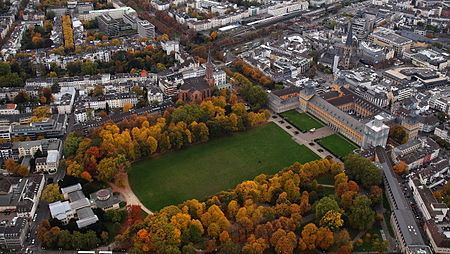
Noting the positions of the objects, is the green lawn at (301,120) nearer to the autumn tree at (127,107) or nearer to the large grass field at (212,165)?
the large grass field at (212,165)

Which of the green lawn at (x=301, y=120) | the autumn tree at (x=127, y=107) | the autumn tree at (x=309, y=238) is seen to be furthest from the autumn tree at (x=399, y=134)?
the autumn tree at (x=127, y=107)

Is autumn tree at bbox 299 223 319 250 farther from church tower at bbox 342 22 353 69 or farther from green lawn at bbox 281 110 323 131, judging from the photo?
church tower at bbox 342 22 353 69

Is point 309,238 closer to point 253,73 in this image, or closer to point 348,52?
point 253,73

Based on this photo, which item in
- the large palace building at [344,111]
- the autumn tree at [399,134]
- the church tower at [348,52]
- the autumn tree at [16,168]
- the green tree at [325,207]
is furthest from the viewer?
the church tower at [348,52]

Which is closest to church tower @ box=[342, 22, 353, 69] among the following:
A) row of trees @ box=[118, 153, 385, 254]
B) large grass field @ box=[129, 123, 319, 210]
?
large grass field @ box=[129, 123, 319, 210]

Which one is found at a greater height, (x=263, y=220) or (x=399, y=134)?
(x=399, y=134)

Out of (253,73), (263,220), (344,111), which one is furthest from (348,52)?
(263,220)
